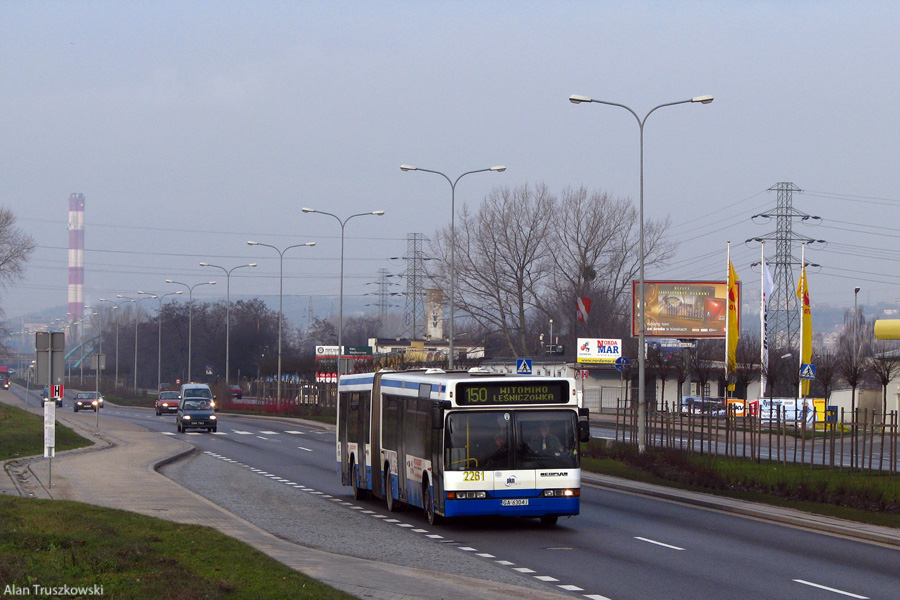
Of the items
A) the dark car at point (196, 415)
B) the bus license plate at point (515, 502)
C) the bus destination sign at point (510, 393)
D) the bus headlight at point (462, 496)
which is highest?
the bus destination sign at point (510, 393)

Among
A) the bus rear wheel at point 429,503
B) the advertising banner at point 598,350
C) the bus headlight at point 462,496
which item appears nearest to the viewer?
the bus headlight at point 462,496

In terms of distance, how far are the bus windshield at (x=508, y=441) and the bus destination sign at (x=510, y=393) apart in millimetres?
185

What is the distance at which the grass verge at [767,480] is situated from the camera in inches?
796

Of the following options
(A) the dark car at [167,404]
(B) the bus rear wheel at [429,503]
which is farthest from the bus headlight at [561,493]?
(A) the dark car at [167,404]

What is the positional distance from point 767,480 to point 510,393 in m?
9.33

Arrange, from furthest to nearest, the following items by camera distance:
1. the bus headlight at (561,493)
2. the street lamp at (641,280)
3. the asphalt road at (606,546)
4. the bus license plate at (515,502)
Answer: the street lamp at (641,280), the bus headlight at (561,493), the bus license plate at (515,502), the asphalt road at (606,546)

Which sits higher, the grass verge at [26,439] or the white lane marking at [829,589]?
the white lane marking at [829,589]

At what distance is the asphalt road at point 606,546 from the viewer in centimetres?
1249

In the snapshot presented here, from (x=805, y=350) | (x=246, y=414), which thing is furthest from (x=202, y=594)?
(x=246, y=414)

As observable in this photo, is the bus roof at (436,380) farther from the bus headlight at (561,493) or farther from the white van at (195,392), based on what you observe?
the white van at (195,392)

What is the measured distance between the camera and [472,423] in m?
17.7

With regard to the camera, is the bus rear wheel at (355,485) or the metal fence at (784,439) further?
the metal fence at (784,439)

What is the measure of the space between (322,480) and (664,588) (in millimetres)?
16215

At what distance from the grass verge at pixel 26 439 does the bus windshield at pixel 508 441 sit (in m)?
17.0
